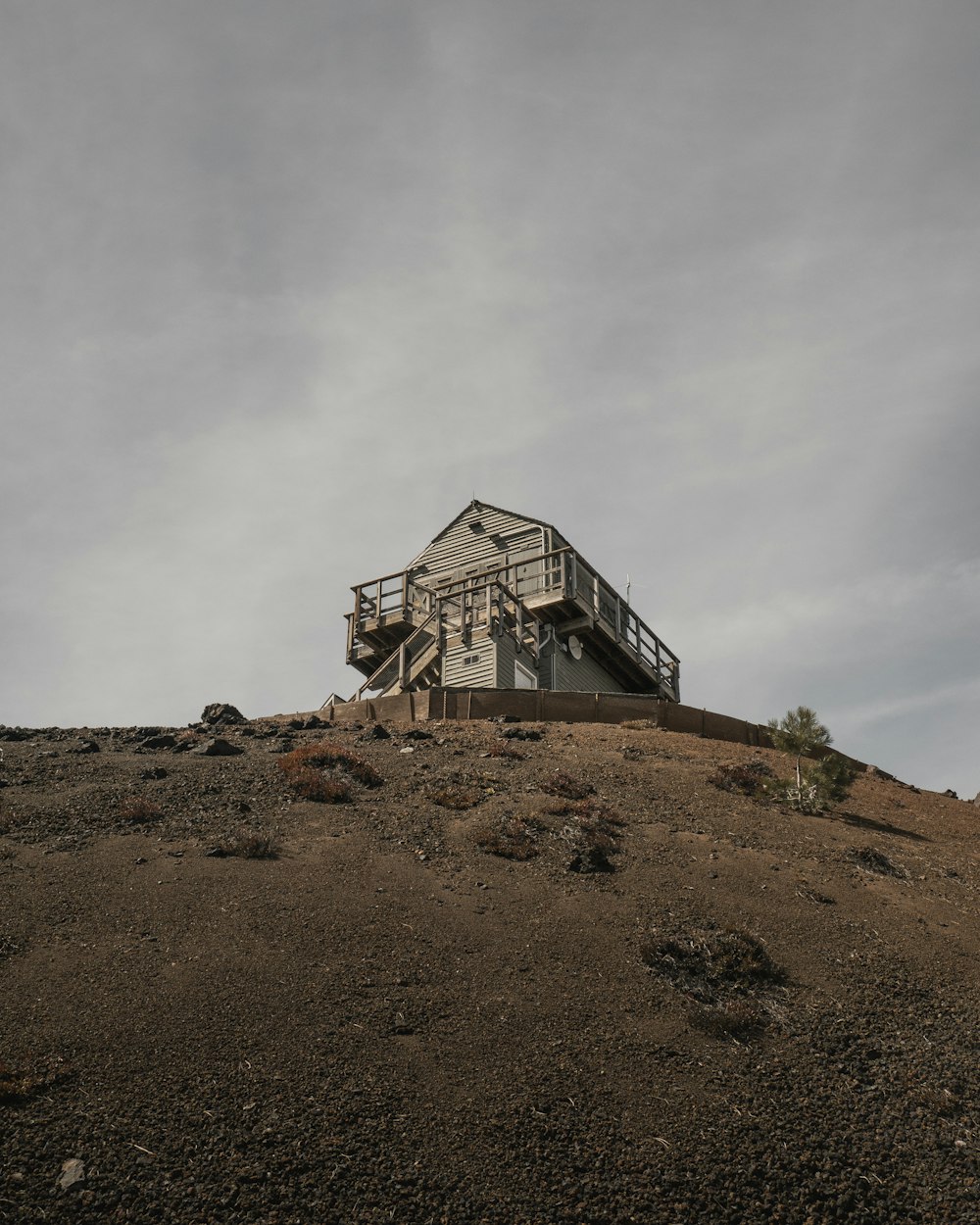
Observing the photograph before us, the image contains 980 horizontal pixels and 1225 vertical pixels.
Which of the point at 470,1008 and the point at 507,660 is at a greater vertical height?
the point at 507,660

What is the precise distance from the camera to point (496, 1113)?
36.0 ft

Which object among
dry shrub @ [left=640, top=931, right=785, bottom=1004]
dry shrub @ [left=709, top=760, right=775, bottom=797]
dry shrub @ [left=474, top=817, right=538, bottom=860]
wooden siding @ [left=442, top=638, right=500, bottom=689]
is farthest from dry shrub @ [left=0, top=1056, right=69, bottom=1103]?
wooden siding @ [left=442, top=638, right=500, bottom=689]

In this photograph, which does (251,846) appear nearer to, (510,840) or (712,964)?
(510,840)

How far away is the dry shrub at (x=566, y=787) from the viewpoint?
2159cm

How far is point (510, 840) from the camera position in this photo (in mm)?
18500

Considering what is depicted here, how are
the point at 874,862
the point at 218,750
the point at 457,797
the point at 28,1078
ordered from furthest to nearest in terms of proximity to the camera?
1. the point at 218,750
2. the point at 457,797
3. the point at 874,862
4. the point at 28,1078

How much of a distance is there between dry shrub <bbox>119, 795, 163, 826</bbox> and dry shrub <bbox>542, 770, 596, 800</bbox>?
24.5 feet

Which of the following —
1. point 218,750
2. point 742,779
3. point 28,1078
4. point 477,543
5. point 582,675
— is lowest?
point 28,1078

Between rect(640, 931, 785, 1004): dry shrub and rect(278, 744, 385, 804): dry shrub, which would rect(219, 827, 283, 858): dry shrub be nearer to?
rect(278, 744, 385, 804): dry shrub

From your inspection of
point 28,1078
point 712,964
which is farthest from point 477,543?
point 28,1078

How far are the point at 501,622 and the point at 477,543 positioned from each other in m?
6.99

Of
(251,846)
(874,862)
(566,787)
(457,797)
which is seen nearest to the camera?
(251,846)

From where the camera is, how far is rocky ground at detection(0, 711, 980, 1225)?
32.8ft

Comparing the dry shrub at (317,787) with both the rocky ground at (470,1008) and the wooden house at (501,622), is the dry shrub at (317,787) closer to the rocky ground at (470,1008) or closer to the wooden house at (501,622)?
the rocky ground at (470,1008)
